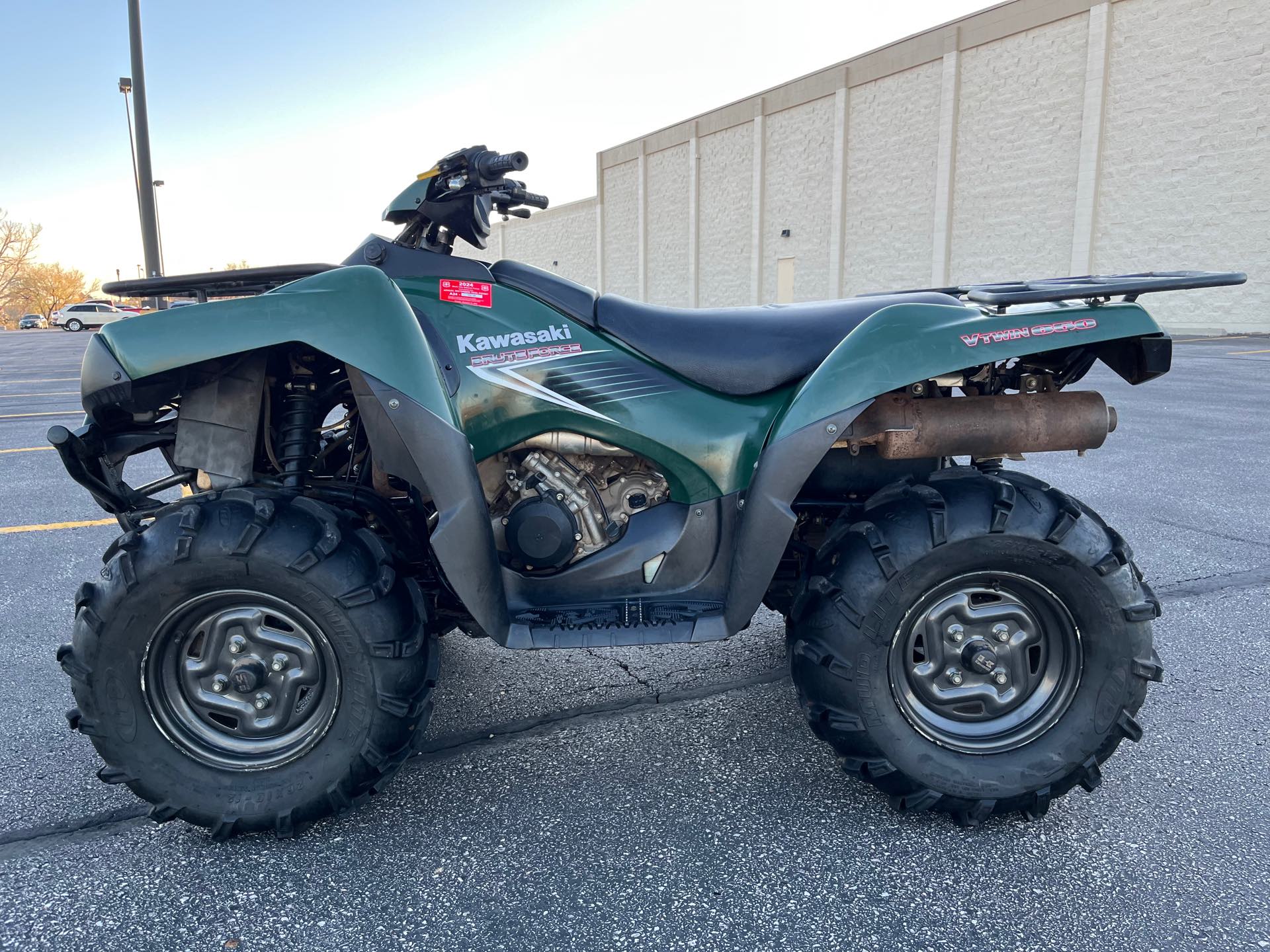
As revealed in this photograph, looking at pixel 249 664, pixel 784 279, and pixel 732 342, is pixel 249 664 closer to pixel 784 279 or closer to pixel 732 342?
pixel 732 342

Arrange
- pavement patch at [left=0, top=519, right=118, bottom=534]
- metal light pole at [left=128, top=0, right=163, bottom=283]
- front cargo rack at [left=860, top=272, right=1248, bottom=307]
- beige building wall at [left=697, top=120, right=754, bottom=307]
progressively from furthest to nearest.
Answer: beige building wall at [left=697, top=120, right=754, bottom=307] → metal light pole at [left=128, top=0, right=163, bottom=283] → pavement patch at [left=0, top=519, right=118, bottom=534] → front cargo rack at [left=860, top=272, right=1248, bottom=307]

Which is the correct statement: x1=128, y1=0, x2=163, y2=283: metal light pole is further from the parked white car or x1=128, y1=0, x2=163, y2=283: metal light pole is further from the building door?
the parked white car

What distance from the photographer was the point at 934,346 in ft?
7.90

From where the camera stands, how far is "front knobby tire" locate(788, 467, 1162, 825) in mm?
2393

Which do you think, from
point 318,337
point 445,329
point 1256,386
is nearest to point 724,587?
point 445,329

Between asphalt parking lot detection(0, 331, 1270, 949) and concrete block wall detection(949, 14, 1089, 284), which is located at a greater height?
concrete block wall detection(949, 14, 1089, 284)

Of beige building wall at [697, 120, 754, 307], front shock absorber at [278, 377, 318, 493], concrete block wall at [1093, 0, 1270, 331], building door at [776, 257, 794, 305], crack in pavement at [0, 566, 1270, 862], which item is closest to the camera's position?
crack in pavement at [0, 566, 1270, 862]

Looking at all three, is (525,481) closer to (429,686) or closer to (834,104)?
(429,686)

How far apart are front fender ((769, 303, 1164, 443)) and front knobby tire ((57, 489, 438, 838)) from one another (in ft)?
4.15

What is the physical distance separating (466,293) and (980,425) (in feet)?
5.14

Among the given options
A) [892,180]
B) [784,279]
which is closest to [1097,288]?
[892,180]

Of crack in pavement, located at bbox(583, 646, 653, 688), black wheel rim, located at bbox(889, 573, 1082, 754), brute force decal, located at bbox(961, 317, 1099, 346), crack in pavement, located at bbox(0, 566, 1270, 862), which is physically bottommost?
crack in pavement, located at bbox(583, 646, 653, 688)

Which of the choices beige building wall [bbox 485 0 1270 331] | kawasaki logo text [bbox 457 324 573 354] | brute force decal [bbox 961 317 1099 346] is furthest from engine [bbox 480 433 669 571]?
beige building wall [bbox 485 0 1270 331]

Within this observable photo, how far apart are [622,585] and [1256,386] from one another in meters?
13.1
